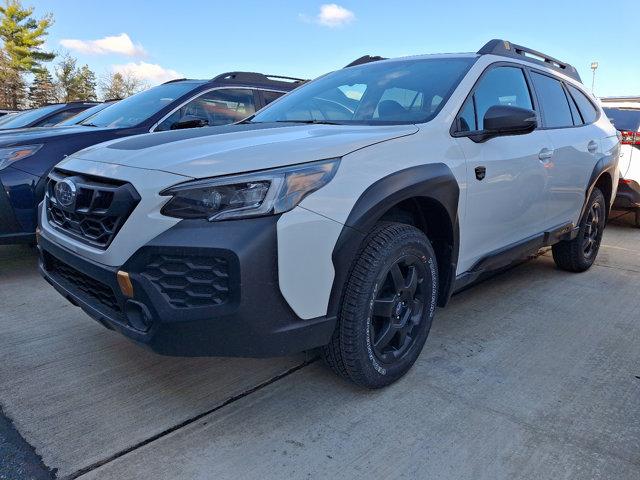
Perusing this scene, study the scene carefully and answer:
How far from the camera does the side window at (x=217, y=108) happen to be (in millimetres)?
4941

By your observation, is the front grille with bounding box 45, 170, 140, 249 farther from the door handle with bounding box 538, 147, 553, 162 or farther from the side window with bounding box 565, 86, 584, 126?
the side window with bounding box 565, 86, 584, 126

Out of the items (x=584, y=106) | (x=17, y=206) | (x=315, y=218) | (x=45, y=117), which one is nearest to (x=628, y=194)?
(x=584, y=106)

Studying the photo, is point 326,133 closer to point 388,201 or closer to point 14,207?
point 388,201

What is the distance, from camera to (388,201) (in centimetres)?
218

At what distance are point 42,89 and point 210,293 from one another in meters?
52.2

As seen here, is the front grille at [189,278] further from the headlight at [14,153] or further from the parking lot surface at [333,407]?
the headlight at [14,153]

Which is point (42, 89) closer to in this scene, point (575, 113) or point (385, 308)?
point (575, 113)

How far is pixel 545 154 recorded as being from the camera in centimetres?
340

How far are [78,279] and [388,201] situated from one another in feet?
4.76

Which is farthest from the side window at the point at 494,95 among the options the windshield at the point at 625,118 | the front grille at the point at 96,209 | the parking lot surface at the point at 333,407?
the windshield at the point at 625,118

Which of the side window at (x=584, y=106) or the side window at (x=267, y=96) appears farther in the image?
the side window at (x=267, y=96)

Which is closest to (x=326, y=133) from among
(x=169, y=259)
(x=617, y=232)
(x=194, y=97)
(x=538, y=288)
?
(x=169, y=259)

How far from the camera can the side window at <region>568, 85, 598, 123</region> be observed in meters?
4.29

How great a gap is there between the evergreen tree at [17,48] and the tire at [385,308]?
154 feet
